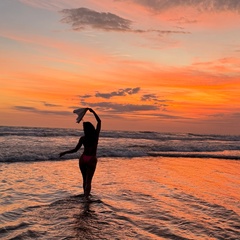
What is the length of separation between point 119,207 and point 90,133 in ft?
7.33

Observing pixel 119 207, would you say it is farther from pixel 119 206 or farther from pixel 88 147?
pixel 88 147

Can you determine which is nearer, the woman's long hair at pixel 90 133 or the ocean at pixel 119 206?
the ocean at pixel 119 206

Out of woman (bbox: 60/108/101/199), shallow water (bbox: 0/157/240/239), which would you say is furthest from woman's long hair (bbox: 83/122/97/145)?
shallow water (bbox: 0/157/240/239)

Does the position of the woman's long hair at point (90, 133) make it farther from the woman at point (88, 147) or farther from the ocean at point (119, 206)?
the ocean at point (119, 206)

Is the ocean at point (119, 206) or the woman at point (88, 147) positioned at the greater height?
the woman at point (88, 147)

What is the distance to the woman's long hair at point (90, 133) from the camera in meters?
8.73

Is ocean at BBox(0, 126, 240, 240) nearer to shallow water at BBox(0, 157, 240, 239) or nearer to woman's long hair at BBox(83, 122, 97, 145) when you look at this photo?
shallow water at BBox(0, 157, 240, 239)

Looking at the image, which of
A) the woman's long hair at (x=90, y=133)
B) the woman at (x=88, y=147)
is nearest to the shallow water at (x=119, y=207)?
the woman at (x=88, y=147)

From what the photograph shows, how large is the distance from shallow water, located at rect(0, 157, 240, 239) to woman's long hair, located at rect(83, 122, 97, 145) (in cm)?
179

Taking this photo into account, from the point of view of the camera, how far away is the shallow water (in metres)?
6.41

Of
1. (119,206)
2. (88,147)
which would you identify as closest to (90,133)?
(88,147)

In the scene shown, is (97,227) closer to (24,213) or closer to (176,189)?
(24,213)

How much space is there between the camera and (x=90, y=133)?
8.80 m

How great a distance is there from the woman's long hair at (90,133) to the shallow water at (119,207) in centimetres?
179
